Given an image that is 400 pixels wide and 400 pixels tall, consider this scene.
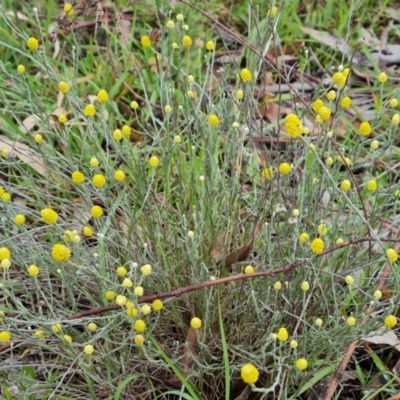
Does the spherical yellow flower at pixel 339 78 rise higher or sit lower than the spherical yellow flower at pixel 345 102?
higher

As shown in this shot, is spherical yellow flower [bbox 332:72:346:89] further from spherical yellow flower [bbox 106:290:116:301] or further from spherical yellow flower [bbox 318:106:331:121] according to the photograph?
spherical yellow flower [bbox 106:290:116:301]

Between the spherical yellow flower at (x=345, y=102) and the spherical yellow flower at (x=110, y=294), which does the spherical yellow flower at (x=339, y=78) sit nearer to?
the spherical yellow flower at (x=345, y=102)

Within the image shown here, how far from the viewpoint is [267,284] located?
132cm

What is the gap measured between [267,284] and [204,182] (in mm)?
250

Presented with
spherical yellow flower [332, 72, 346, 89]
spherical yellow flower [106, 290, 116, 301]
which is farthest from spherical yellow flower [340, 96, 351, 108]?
spherical yellow flower [106, 290, 116, 301]

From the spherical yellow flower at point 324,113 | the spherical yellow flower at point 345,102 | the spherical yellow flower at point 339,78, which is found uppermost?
the spherical yellow flower at point 339,78

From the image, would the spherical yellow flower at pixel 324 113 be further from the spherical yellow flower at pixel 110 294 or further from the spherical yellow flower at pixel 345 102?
the spherical yellow flower at pixel 110 294

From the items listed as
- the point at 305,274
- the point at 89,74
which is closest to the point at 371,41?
the point at 89,74

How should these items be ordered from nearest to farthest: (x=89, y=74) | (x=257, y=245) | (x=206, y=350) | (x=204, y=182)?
(x=206, y=350), (x=204, y=182), (x=257, y=245), (x=89, y=74)

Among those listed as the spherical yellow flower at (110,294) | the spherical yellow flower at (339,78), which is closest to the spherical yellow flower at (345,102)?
the spherical yellow flower at (339,78)

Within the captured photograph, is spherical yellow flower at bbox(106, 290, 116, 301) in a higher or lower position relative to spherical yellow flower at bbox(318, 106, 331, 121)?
lower

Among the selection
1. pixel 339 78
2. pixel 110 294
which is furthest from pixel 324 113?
pixel 110 294

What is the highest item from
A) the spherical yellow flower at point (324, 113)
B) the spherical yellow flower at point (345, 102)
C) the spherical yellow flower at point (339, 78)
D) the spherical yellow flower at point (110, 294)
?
the spherical yellow flower at point (339, 78)

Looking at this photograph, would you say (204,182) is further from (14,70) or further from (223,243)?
(14,70)
